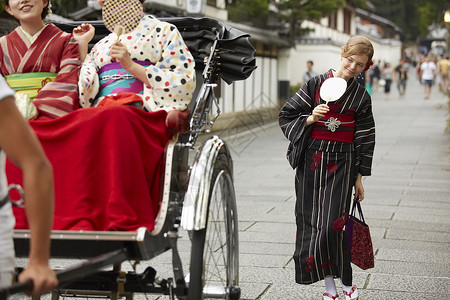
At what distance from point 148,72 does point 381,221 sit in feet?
14.6

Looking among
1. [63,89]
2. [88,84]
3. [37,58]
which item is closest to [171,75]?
[88,84]

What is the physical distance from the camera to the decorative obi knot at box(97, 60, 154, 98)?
386 centimetres

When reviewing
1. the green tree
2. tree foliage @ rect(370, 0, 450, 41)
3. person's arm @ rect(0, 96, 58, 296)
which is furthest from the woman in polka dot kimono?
tree foliage @ rect(370, 0, 450, 41)

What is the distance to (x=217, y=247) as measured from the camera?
4191 millimetres

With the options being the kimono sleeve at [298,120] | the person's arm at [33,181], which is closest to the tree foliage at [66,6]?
the kimono sleeve at [298,120]

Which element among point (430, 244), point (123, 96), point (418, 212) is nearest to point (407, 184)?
point (418, 212)

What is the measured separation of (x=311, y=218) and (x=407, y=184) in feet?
19.3

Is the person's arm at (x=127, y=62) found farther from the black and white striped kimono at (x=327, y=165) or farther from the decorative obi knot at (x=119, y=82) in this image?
the black and white striped kimono at (x=327, y=165)

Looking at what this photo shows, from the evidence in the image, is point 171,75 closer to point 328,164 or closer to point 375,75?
point 328,164

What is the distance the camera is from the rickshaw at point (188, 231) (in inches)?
115

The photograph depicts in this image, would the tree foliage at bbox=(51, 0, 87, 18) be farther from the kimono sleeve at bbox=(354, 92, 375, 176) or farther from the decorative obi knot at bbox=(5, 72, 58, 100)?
the decorative obi knot at bbox=(5, 72, 58, 100)

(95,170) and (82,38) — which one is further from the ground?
(82,38)

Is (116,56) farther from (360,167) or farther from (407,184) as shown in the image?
(407,184)

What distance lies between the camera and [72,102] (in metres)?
3.64
